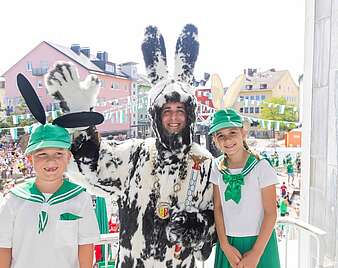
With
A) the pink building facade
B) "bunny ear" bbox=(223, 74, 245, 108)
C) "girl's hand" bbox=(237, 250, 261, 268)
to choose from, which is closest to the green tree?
"bunny ear" bbox=(223, 74, 245, 108)

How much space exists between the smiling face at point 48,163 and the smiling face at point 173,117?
30 cm

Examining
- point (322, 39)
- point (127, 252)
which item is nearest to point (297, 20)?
point (322, 39)

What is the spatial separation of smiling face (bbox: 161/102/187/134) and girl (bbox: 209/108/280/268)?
10 centimetres

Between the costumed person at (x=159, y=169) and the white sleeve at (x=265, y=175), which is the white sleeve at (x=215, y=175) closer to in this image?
the costumed person at (x=159, y=169)

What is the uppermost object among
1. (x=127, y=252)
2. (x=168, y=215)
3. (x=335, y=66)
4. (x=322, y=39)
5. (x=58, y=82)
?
(x=322, y=39)

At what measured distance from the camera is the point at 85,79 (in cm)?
120

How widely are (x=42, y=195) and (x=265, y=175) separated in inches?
25.0

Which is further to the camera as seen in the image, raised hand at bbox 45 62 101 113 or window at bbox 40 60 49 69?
window at bbox 40 60 49 69

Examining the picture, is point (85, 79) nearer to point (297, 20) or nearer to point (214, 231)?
point (214, 231)

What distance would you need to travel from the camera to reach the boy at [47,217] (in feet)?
3.10

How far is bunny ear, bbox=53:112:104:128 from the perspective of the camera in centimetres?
109

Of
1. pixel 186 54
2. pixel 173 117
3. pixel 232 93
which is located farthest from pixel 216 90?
pixel 173 117

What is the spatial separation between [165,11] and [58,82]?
72 cm

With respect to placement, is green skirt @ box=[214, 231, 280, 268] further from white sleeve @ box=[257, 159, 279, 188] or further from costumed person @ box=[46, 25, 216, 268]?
white sleeve @ box=[257, 159, 279, 188]
